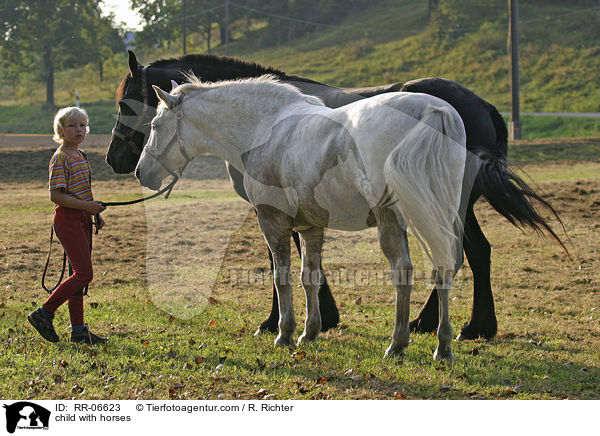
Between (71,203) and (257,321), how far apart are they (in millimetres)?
2298

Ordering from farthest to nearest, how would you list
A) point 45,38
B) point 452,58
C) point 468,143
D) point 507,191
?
point 452,58
point 45,38
point 468,143
point 507,191

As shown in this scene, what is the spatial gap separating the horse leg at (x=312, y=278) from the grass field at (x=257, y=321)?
0.15 meters

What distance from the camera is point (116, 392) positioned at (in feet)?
13.8

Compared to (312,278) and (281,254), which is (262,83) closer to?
(281,254)

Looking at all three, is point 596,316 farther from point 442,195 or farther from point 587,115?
point 587,115

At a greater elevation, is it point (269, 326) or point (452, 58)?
point (452, 58)

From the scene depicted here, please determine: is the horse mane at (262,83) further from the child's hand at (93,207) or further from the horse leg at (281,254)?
the child's hand at (93,207)

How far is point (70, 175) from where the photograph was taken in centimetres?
500

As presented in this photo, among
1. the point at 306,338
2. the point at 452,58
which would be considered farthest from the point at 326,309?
the point at 452,58

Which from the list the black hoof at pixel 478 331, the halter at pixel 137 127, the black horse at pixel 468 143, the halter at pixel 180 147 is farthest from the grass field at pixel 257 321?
the halter at pixel 137 127

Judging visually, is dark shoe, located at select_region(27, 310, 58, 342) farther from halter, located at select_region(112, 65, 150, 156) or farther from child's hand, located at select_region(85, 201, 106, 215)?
halter, located at select_region(112, 65, 150, 156)

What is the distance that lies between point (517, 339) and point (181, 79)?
4.29 m

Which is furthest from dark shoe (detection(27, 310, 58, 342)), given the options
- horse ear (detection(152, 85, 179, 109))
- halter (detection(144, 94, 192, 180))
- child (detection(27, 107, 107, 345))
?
horse ear (detection(152, 85, 179, 109))
